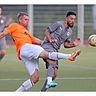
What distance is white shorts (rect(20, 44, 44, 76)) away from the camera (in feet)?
37.8

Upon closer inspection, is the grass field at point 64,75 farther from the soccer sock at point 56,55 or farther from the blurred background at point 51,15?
the blurred background at point 51,15

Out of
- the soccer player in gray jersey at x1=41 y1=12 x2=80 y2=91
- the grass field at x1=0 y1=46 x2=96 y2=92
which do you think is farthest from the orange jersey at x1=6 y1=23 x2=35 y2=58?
the grass field at x1=0 y1=46 x2=96 y2=92

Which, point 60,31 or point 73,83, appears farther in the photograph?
point 73,83

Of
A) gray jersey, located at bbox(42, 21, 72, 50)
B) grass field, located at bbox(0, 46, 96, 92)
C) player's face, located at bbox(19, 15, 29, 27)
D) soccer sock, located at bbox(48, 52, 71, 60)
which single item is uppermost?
player's face, located at bbox(19, 15, 29, 27)

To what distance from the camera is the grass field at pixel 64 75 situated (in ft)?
43.5

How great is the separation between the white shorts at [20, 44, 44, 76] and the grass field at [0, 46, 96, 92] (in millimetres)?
1189

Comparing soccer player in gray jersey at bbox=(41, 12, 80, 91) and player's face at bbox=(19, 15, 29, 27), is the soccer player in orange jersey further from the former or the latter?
soccer player in gray jersey at bbox=(41, 12, 80, 91)

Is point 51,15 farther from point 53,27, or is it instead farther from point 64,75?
point 53,27

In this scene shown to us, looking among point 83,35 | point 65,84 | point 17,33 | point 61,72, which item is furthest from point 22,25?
point 83,35

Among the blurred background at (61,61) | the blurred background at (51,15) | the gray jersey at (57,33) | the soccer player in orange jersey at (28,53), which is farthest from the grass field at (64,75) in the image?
the blurred background at (51,15)

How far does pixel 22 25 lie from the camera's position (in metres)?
12.1

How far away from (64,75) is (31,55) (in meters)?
4.52
